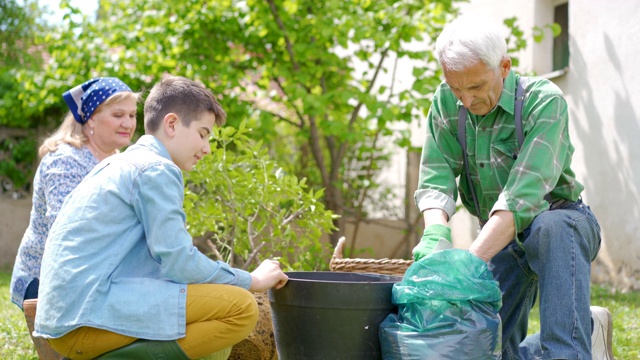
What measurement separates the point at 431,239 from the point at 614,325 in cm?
223

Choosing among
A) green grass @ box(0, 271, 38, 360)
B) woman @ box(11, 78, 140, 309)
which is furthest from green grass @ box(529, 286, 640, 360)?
green grass @ box(0, 271, 38, 360)

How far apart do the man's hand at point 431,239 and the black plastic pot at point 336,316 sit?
24 centimetres

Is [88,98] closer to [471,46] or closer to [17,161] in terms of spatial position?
[471,46]

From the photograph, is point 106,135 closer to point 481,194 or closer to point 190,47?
point 481,194

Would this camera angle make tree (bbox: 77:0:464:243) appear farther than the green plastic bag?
Yes

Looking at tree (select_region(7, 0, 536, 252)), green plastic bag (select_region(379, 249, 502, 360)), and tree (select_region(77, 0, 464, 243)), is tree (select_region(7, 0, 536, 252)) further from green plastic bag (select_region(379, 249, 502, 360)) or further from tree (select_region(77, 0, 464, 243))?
green plastic bag (select_region(379, 249, 502, 360))

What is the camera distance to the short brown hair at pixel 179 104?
9.11 feet

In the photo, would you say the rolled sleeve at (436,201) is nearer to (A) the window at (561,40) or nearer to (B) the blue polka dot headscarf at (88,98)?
(B) the blue polka dot headscarf at (88,98)

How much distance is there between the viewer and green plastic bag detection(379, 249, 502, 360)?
2488 mm

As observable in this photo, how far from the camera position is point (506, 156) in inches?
117

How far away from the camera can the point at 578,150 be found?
7574 mm

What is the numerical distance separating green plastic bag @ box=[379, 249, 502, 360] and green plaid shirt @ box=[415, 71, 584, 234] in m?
0.30

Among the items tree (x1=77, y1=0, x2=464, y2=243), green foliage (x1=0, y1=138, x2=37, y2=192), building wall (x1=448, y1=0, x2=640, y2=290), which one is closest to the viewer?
building wall (x1=448, y1=0, x2=640, y2=290)

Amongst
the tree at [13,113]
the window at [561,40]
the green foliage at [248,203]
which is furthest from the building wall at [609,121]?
the tree at [13,113]
